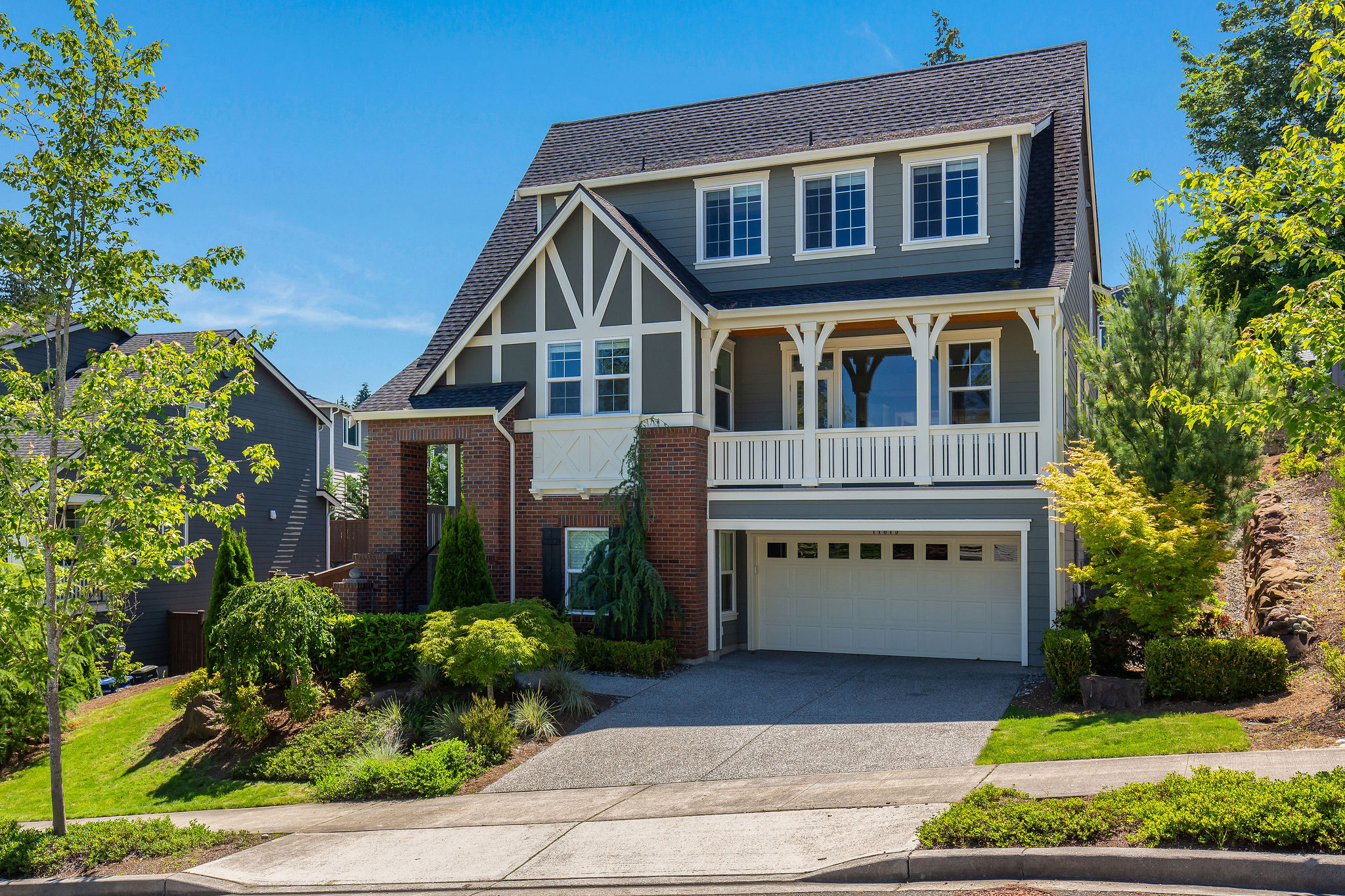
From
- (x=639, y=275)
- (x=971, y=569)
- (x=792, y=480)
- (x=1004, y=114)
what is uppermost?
(x=1004, y=114)

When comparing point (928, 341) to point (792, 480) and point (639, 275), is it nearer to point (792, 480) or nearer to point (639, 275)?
point (792, 480)

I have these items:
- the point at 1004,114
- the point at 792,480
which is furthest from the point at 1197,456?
the point at 1004,114

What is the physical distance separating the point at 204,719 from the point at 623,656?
241 inches

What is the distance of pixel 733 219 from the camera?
19.0m

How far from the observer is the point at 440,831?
9.71 meters

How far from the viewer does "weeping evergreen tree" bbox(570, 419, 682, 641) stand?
1656 centimetres

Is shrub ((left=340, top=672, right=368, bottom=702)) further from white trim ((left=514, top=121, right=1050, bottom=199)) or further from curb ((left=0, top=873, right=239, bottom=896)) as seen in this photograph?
white trim ((left=514, top=121, right=1050, bottom=199))

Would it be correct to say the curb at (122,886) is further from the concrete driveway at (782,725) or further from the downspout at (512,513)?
the downspout at (512,513)

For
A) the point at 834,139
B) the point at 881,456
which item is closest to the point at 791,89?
the point at 834,139

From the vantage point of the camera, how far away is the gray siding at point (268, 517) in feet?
79.7

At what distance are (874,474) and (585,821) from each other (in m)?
8.61

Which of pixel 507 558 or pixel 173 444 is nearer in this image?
pixel 173 444

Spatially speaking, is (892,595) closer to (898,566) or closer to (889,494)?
(898,566)

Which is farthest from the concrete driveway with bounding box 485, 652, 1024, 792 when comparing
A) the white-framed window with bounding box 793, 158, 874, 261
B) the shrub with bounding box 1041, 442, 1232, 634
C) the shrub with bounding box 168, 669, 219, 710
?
the white-framed window with bounding box 793, 158, 874, 261
